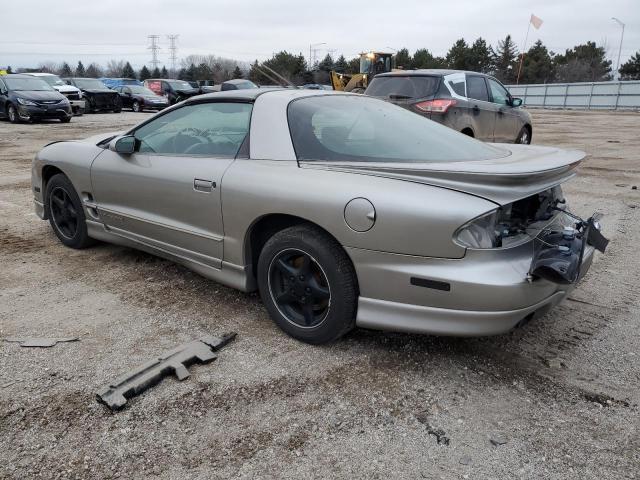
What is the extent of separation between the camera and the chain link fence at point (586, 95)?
31750mm

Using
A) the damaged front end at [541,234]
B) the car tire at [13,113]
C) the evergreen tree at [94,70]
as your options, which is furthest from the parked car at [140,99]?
the evergreen tree at [94,70]

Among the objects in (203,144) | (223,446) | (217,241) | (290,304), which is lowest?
(223,446)

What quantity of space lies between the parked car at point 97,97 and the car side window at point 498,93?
18.1 metres

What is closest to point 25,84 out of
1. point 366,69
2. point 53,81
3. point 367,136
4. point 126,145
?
point 53,81

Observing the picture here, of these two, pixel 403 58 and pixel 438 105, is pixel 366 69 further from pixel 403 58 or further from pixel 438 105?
pixel 403 58

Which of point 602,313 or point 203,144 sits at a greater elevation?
point 203,144

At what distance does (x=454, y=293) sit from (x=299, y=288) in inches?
34.6

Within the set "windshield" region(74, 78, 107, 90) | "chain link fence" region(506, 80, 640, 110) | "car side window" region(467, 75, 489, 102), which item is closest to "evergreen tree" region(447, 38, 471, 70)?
"chain link fence" region(506, 80, 640, 110)

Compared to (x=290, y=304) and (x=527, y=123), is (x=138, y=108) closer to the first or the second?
(x=527, y=123)

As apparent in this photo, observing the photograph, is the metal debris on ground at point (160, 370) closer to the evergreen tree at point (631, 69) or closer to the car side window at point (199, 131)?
the car side window at point (199, 131)

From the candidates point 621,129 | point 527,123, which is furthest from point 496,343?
point 621,129

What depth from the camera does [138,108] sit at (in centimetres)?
2466

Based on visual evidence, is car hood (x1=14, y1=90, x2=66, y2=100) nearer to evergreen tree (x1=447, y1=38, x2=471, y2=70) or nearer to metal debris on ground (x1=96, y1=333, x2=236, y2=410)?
metal debris on ground (x1=96, y1=333, x2=236, y2=410)

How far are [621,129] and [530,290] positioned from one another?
19085mm
